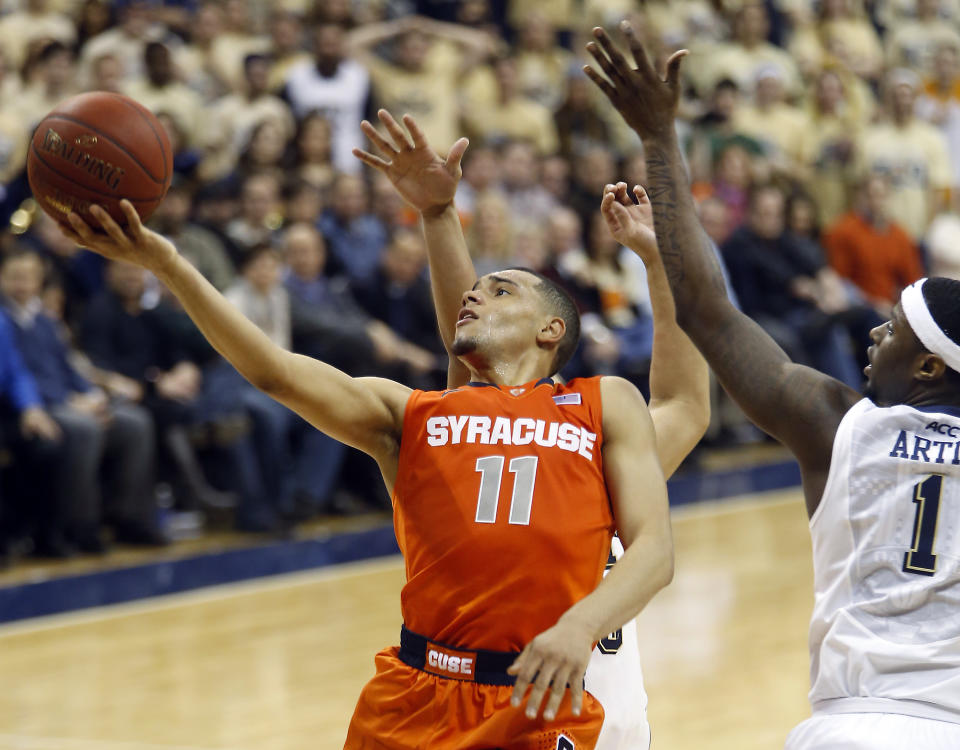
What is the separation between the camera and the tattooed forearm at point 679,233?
3354mm

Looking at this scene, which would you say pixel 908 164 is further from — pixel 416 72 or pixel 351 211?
pixel 351 211

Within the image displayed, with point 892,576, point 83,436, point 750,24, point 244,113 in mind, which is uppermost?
point 750,24

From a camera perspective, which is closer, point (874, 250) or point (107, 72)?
point (107, 72)

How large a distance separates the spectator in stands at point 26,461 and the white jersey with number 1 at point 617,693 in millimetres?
5095

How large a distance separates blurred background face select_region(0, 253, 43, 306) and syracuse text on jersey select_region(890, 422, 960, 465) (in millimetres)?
6129

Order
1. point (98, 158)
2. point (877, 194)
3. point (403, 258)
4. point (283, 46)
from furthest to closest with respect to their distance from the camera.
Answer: point (877, 194) → point (283, 46) → point (403, 258) → point (98, 158)

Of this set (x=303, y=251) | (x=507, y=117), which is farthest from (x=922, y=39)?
(x=303, y=251)

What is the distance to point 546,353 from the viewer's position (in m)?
3.49

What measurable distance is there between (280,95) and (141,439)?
11.4 feet

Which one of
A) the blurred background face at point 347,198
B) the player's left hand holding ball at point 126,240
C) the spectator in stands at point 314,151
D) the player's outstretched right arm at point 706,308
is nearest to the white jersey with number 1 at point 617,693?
the player's outstretched right arm at point 706,308

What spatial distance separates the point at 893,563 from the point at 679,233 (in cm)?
92

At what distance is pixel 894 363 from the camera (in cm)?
314

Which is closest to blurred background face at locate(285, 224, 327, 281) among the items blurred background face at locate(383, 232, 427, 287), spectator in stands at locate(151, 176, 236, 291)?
spectator in stands at locate(151, 176, 236, 291)

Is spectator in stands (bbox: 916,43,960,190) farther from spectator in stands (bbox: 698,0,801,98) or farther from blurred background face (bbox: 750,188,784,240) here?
blurred background face (bbox: 750,188,784,240)
